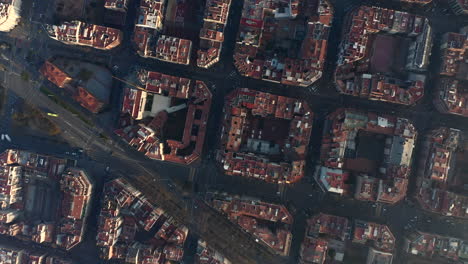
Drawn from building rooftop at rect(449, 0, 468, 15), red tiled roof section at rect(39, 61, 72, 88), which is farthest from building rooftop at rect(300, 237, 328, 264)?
red tiled roof section at rect(39, 61, 72, 88)

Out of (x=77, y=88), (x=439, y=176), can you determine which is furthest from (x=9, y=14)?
(x=439, y=176)

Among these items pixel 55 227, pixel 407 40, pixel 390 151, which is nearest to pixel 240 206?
pixel 390 151

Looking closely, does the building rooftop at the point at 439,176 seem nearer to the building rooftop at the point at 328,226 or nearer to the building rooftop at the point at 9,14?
the building rooftop at the point at 328,226

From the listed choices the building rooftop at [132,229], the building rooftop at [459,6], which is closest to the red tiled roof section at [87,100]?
the building rooftop at [132,229]

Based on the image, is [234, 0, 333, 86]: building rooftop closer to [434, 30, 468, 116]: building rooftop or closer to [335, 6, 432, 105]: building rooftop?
[335, 6, 432, 105]: building rooftop

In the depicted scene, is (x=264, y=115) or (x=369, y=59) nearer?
(x=264, y=115)

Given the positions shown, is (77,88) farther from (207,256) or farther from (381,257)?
(381,257)
